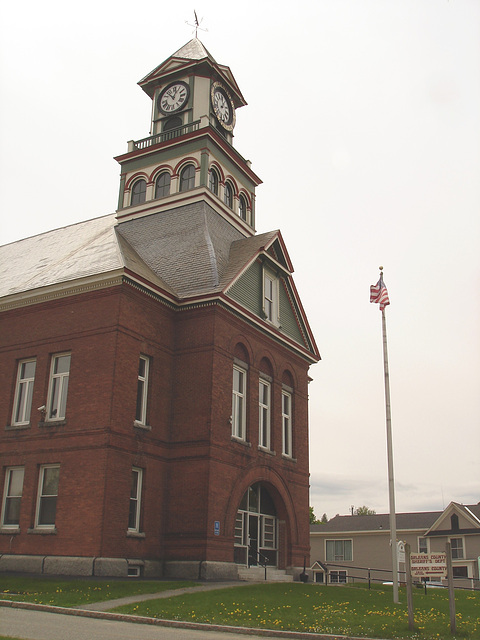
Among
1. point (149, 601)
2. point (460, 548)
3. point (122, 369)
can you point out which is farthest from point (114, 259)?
point (460, 548)

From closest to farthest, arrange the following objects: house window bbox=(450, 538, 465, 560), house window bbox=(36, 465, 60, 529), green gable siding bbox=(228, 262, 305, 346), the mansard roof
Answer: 1. house window bbox=(36, 465, 60, 529)
2. the mansard roof
3. green gable siding bbox=(228, 262, 305, 346)
4. house window bbox=(450, 538, 465, 560)

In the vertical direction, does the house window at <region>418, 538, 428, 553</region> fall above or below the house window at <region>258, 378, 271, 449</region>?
below

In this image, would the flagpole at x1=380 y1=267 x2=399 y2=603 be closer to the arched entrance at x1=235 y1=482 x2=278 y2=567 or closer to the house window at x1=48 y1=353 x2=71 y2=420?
the arched entrance at x1=235 y1=482 x2=278 y2=567

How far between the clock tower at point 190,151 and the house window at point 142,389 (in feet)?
33.1

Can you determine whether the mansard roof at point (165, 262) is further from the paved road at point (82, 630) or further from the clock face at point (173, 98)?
the paved road at point (82, 630)

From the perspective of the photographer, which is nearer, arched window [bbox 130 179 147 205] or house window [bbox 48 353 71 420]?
house window [bbox 48 353 71 420]

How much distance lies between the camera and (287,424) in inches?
1248

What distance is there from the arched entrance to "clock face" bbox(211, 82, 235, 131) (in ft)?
65.8

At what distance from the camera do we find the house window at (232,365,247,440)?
27.4m

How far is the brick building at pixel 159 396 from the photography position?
76.0 ft

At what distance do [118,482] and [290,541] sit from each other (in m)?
10.1

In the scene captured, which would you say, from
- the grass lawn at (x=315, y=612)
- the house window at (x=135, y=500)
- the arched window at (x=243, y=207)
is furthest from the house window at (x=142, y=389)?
the arched window at (x=243, y=207)

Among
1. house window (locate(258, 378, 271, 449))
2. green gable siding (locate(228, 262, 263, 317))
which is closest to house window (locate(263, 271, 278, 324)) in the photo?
green gable siding (locate(228, 262, 263, 317))

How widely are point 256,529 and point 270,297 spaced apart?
10418mm
